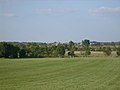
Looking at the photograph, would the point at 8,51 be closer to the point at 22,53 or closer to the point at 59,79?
the point at 22,53

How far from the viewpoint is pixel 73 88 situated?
998 inches

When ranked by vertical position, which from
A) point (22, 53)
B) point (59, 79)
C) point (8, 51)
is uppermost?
point (8, 51)

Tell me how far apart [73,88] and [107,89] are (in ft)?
9.21

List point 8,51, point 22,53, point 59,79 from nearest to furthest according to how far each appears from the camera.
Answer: point 59,79
point 8,51
point 22,53

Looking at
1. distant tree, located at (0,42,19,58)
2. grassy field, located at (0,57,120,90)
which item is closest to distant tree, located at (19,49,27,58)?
distant tree, located at (0,42,19,58)

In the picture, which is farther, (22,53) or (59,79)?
(22,53)

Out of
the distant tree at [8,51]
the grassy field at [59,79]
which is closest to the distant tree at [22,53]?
the distant tree at [8,51]

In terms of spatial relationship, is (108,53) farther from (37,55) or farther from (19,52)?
(19,52)

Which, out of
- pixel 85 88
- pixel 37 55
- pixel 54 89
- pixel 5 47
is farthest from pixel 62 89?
pixel 37 55

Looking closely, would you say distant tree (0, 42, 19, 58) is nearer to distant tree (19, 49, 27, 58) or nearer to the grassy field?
distant tree (19, 49, 27, 58)

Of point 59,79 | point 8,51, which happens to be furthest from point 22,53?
point 59,79

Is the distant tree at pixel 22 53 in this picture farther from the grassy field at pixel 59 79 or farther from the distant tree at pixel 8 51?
the grassy field at pixel 59 79

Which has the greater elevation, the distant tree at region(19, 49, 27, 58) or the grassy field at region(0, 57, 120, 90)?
the distant tree at region(19, 49, 27, 58)

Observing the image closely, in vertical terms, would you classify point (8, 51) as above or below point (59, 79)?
above
